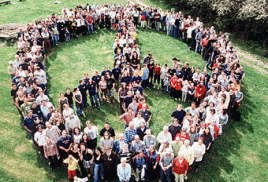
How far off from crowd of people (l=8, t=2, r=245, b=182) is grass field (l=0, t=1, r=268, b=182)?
0.60 metres

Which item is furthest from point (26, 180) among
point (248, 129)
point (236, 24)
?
point (236, 24)

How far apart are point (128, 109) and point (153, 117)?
246 centimetres

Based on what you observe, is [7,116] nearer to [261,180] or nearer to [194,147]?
[194,147]

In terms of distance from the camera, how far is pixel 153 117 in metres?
12.1

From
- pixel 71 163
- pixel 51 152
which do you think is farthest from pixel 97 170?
pixel 51 152

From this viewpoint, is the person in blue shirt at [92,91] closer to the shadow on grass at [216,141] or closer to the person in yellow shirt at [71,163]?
the shadow on grass at [216,141]

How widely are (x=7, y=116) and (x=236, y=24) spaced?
2162 cm

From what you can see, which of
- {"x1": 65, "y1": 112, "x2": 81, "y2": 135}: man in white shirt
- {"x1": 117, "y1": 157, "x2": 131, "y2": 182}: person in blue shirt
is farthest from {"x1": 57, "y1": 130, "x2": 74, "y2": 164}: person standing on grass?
{"x1": 117, "y1": 157, "x2": 131, "y2": 182}: person in blue shirt

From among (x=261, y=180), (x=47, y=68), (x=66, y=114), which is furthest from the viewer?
(x=47, y=68)

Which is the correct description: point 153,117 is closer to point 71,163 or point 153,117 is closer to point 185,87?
point 185,87

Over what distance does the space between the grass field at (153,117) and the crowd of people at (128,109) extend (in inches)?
23.5

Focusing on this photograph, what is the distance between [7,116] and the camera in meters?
11.7

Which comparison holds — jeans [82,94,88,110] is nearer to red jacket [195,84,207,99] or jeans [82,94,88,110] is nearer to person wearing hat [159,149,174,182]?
person wearing hat [159,149,174,182]

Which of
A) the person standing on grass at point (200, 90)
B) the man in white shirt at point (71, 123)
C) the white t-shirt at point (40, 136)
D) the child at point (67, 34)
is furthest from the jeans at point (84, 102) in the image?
the child at point (67, 34)
